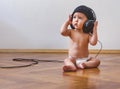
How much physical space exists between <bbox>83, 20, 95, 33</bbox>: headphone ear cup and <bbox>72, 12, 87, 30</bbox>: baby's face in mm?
22

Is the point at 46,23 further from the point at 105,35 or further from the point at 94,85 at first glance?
the point at 94,85

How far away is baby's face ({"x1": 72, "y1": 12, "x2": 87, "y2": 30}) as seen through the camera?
125 centimetres

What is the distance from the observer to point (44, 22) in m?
2.06

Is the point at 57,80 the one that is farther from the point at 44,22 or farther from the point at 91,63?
the point at 44,22

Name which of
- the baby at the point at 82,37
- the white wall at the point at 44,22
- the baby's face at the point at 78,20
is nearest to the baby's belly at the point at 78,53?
the baby at the point at 82,37

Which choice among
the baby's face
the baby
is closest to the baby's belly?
the baby

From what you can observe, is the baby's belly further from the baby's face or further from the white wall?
the white wall

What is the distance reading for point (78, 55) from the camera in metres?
1.23

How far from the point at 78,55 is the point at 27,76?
35 cm

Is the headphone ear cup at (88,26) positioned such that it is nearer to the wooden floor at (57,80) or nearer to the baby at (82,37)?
the baby at (82,37)

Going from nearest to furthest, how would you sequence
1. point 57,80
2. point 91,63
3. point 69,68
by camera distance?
point 57,80
point 69,68
point 91,63

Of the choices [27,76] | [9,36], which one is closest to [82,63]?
[27,76]

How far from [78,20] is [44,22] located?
0.83m

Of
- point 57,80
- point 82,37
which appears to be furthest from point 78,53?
point 57,80
